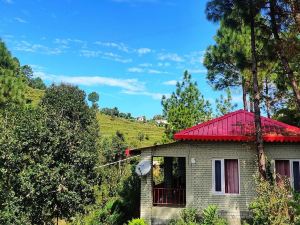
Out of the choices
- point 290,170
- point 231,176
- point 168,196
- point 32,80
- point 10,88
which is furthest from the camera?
point 32,80

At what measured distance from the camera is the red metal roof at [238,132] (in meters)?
15.0

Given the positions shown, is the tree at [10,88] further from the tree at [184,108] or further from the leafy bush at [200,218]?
the leafy bush at [200,218]

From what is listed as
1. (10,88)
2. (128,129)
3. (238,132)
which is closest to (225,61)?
(238,132)

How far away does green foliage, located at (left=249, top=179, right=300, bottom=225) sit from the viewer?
1265 centimetres

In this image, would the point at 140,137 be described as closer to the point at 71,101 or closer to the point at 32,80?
the point at 71,101

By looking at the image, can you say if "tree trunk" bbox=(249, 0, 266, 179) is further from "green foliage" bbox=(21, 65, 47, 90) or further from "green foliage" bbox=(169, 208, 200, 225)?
"green foliage" bbox=(21, 65, 47, 90)

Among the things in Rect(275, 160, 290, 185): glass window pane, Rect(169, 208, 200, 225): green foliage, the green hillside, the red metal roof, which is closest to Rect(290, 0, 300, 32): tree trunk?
the red metal roof

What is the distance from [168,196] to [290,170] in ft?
18.1

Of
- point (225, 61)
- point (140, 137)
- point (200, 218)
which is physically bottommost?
point (200, 218)

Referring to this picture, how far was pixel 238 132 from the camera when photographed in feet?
51.1

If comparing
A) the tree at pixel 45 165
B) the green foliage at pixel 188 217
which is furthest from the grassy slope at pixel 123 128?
the tree at pixel 45 165

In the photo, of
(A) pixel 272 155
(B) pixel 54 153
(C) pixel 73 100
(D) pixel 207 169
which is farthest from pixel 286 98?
(C) pixel 73 100

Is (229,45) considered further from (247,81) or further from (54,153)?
(54,153)

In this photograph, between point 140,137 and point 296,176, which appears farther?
point 140,137
